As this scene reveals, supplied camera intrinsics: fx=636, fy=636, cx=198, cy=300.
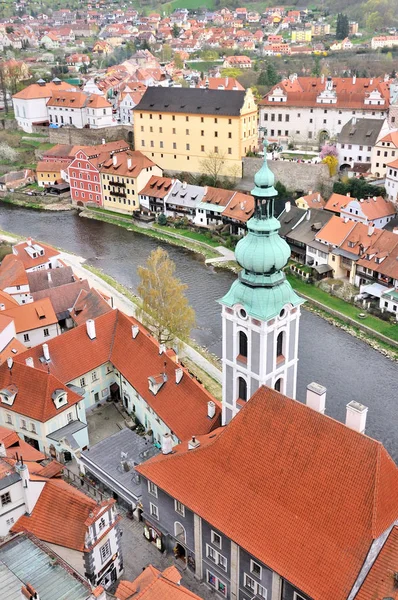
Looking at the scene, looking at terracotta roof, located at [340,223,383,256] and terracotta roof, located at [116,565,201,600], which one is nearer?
terracotta roof, located at [116,565,201,600]

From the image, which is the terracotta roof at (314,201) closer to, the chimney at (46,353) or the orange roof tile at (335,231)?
the orange roof tile at (335,231)

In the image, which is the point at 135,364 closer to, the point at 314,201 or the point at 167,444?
the point at 167,444

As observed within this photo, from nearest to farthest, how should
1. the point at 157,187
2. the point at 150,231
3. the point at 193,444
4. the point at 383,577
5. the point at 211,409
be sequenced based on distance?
the point at 383,577 → the point at 193,444 → the point at 211,409 → the point at 150,231 → the point at 157,187

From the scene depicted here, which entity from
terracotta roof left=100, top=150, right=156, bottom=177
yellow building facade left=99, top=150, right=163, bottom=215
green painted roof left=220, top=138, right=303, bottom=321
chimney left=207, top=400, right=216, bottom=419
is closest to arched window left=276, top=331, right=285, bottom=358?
green painted roof left=220, top=138, right=303, bottom=321

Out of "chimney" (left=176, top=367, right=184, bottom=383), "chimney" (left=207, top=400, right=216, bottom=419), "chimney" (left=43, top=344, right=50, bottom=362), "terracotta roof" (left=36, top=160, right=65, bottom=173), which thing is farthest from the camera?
"terracotta roof" (left=36, top=160, right=65, bottom=173)

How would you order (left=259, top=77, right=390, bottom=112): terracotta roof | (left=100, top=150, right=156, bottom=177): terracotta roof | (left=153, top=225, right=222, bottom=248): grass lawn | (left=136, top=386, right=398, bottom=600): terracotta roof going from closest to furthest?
(left=136, top=386, right=398, bottom=600): terracotta roof → (left=153, top=225, right=222, bottom=248): grass lawn → (left=100, top=150, right=156, bottom=177): terracotta roof → (left=259, top=77, right=390, bottom=112): terracotta roof

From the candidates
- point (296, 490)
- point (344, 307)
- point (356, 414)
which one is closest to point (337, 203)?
point (344, 307)

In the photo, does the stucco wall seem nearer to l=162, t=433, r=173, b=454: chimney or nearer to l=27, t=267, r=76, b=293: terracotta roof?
l=27, t=267, r=76, b=293: terracotta roof
